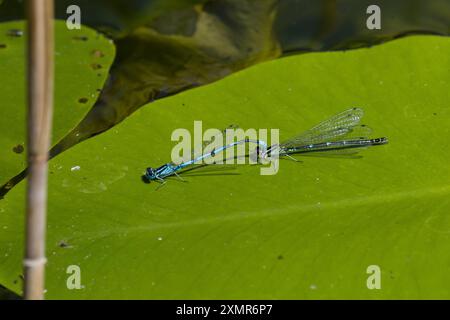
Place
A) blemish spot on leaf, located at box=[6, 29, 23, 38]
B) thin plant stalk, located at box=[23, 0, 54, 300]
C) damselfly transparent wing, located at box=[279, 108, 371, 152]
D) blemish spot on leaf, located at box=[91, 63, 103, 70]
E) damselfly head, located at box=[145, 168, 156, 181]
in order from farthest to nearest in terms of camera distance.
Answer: blemish spot on leaf, located at box=[6, 29, 23, 38], blemish spot on leaf, located at box=[91, 63, 103, 70], damselfly transparent wing, located at box=[279, 108, 371, 152], damselfly head, located at box=[145, 168, 156, 181], thin plant stalk, located at box=[23, 0, 54, 300]

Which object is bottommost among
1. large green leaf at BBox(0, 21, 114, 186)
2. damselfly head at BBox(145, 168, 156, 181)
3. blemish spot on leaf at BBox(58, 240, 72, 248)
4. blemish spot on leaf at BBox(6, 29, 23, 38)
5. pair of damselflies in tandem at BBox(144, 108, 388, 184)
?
blemish spot on leaf at BBox(58, 240, 72, 248)

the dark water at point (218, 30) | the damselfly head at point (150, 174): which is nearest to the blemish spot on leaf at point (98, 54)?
the dark water at point (218, 30)

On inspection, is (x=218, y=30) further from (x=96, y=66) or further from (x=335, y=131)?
(x=335, y=131)

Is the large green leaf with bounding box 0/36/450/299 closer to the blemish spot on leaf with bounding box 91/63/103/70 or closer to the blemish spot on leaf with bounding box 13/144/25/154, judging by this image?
the blemish spot on leaf with bounding box 13/144/25/154

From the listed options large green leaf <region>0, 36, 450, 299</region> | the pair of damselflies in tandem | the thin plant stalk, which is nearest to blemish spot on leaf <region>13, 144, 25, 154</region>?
large green leaf <region>0, 36, 450, 299</region>

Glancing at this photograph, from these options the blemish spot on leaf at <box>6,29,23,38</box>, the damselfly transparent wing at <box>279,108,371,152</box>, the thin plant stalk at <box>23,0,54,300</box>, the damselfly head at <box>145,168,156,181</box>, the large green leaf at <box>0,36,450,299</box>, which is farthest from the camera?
the blemish spot on leaf at <box>6,29,23,38</box>
